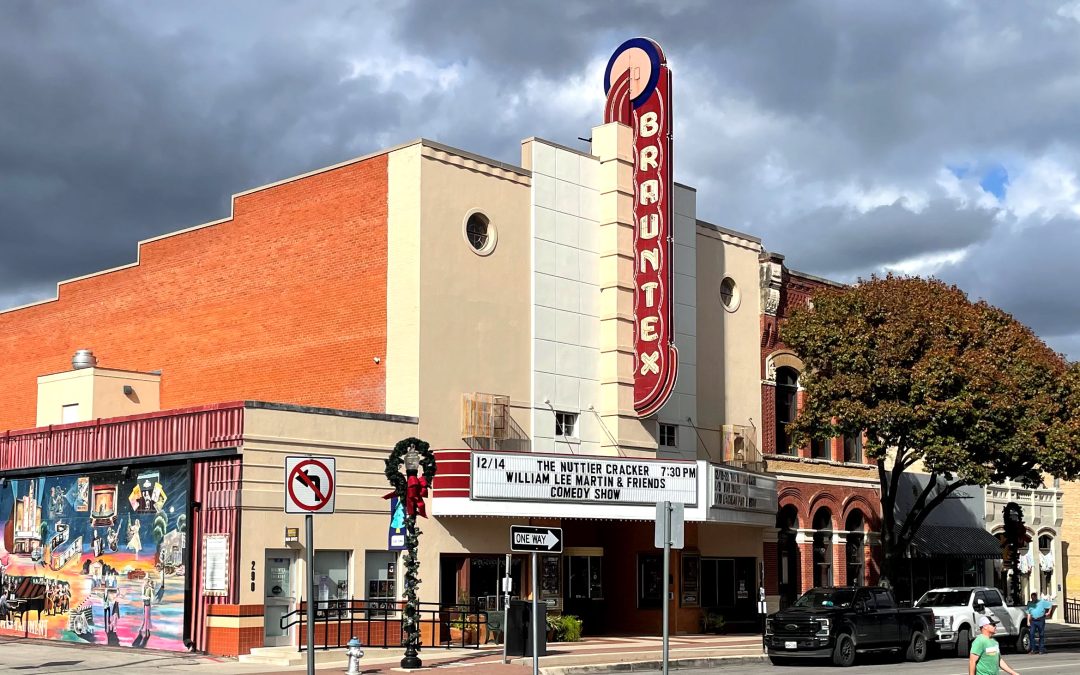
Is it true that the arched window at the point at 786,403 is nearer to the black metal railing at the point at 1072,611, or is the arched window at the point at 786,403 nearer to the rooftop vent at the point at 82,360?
the black metal railing at the point at 1072,611

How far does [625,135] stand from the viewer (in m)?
37.7

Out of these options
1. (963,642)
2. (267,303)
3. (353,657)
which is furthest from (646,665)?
(267,303)

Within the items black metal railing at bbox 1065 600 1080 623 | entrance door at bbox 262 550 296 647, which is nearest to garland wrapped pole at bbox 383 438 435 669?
entrance door at bbox 262 550 296 647

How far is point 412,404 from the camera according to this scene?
32.5 meters

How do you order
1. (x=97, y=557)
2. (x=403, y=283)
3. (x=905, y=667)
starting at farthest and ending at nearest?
1. (x=403, y=283)
2. (x=97, y=557)
3. (x=905, y=667)

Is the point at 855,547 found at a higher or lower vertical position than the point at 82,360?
lower

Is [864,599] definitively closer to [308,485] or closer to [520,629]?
[520,629]

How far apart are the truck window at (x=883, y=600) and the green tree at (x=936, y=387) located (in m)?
6.72

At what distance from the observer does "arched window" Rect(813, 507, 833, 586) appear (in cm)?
4422

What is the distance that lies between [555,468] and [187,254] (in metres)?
13.7

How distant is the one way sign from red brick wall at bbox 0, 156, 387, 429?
998 cm

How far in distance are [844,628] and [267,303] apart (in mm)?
17609

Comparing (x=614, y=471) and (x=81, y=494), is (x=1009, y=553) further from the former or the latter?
(x=81, y=494)

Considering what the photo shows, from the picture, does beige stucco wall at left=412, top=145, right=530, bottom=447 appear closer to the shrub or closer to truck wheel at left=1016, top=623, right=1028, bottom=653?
the shrub
